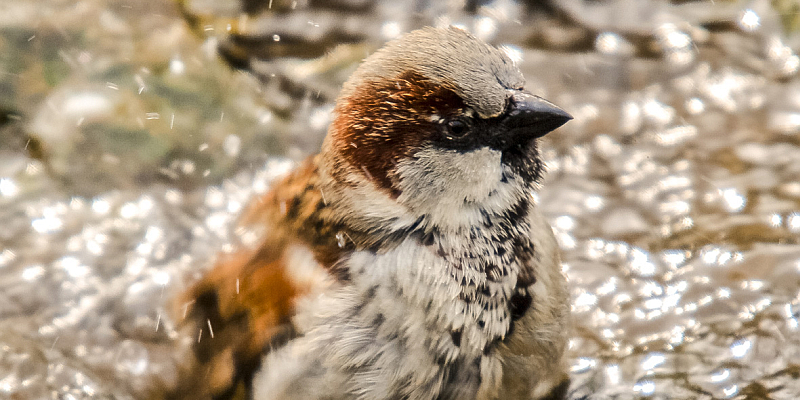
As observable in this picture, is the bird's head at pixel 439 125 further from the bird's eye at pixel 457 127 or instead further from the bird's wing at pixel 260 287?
the bird's wing at pixel 260 287

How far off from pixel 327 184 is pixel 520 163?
64 cm

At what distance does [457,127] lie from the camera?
215 cm

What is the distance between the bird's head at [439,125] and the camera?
2117 millimetres

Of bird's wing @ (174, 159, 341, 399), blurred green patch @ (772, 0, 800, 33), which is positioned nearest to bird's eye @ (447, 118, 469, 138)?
bird's wing @ (174, 159, 341, 399)

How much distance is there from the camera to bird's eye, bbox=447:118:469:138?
2.14 meters

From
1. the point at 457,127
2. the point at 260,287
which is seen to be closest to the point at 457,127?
the point at 457,127

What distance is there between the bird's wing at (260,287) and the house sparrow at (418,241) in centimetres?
1

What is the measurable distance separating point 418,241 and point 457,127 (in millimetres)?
385

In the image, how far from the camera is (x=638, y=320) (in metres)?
3.01

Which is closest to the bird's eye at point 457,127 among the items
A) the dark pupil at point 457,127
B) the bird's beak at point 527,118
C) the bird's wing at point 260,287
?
the dark pupil at point 457,127

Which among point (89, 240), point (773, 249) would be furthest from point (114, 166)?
point (773, 249)

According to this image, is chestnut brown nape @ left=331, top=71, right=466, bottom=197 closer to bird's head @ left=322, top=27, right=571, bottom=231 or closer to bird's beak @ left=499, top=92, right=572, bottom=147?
bird's head @ left=322, top=27, right=571, bottom=231

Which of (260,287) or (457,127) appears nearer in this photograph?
(457,127)

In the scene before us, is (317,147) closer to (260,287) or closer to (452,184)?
(260,287)
